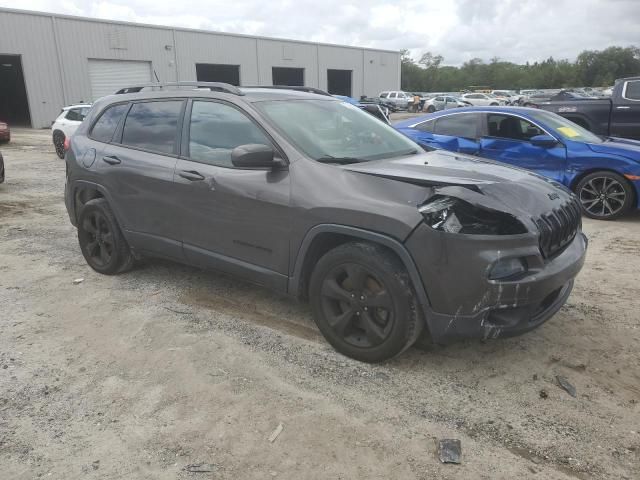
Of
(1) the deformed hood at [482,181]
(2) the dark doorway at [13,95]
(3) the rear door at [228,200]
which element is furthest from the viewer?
(2) the dark doorway at [13,95]

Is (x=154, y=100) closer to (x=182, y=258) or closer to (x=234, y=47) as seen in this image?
(x=182, y=258)

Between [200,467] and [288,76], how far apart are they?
42587 millimetres

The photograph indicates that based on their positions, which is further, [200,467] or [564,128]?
[564,128]

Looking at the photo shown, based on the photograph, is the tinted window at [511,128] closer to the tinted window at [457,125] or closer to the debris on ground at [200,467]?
the tinted window at [457,125]

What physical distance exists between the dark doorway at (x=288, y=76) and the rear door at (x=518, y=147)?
35323mm

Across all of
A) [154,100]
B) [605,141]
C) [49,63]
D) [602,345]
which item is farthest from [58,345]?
[49,63]

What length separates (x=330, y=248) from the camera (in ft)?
11.4

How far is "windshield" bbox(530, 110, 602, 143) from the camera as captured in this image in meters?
7.29

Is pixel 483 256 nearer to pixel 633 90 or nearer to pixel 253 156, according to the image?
pixel 253 156

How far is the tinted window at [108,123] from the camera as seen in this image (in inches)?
191

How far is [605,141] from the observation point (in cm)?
740

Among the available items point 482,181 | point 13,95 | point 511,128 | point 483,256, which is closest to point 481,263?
point 483,256

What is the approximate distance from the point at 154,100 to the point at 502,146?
5.11m

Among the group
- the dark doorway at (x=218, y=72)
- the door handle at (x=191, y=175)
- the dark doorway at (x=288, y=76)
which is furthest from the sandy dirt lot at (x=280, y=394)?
the dark doorway at (x=288, y=76)
